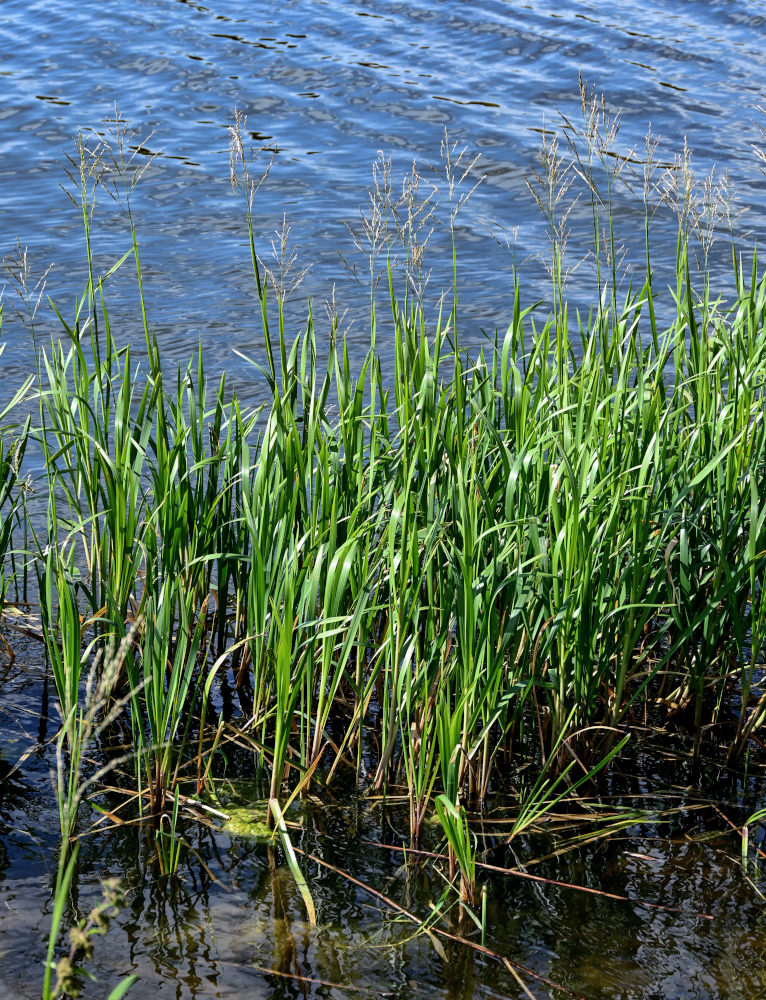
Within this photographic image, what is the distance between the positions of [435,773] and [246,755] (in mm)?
808

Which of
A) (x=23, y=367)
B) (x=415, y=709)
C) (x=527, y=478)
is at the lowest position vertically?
(x=23, y=367)

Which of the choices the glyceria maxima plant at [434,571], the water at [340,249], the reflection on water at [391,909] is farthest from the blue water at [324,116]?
the reflection on water at [391,909]

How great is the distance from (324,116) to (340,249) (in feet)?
11.2

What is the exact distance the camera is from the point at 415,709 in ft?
10.8

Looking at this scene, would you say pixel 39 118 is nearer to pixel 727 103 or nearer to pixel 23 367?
pixel 23 367

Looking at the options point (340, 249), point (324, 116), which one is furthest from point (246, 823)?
point (324, 116)

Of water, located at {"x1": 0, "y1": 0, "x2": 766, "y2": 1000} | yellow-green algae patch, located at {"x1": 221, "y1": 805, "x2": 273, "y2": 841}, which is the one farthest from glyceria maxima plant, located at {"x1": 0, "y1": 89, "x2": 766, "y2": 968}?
water, located at {"x1": 0, "y1": 0, "x2": 766, "y2": 1000}

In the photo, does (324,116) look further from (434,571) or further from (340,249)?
(434,571)

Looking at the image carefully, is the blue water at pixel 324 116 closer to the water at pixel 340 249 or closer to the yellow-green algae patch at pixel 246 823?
the water at pixel 340 249

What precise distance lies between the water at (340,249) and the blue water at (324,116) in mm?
39

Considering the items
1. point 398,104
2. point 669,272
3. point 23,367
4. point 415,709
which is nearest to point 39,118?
point 398,104

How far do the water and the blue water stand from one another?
4cm

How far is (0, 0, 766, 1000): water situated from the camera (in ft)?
9.54

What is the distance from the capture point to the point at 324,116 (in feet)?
37.6
